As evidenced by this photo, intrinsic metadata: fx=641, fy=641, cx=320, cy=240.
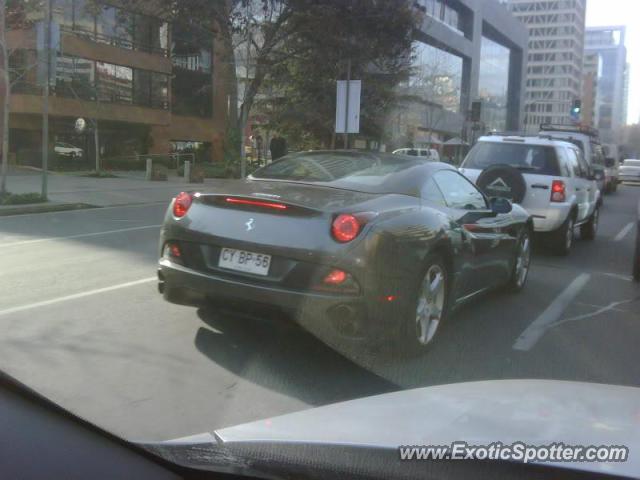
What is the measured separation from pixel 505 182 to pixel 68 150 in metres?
26.8

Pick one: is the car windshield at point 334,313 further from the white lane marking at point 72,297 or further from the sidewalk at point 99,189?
the sidewalk at point 99,189

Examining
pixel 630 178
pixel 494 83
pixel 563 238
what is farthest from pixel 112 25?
pixel 494 83

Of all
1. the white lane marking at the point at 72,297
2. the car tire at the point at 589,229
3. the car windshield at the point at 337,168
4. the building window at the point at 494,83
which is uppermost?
the building window at the point at 494,83

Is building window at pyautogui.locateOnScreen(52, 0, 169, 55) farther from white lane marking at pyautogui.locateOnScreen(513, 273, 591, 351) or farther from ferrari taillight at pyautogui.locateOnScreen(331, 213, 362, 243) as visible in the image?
ferrari taillight at pyautogui.locateOnScreen(331, 213, 362, 243)

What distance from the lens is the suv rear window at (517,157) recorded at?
9.71m

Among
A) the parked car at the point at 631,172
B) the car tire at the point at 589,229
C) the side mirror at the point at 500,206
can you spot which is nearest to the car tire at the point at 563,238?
the car tire at the point at 589,229

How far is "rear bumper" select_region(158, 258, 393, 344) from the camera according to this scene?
4.08 meters

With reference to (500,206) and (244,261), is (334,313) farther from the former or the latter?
(500,206)

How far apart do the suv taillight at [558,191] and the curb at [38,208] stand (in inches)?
412

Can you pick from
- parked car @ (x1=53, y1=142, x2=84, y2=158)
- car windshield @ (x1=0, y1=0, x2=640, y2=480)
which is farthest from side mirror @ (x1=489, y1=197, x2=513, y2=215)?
parked car @ (x1=53, y1=142, x2=84, y2=158)

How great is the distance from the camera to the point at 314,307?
407 cm

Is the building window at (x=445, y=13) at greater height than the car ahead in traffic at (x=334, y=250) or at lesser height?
greater

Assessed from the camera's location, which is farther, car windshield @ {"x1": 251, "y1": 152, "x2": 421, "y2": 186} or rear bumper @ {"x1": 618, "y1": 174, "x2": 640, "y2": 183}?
rear bumper @ {"x1": 618, "y1": 174, "x2": 640, "y2": 183}

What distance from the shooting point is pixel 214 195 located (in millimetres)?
4723
